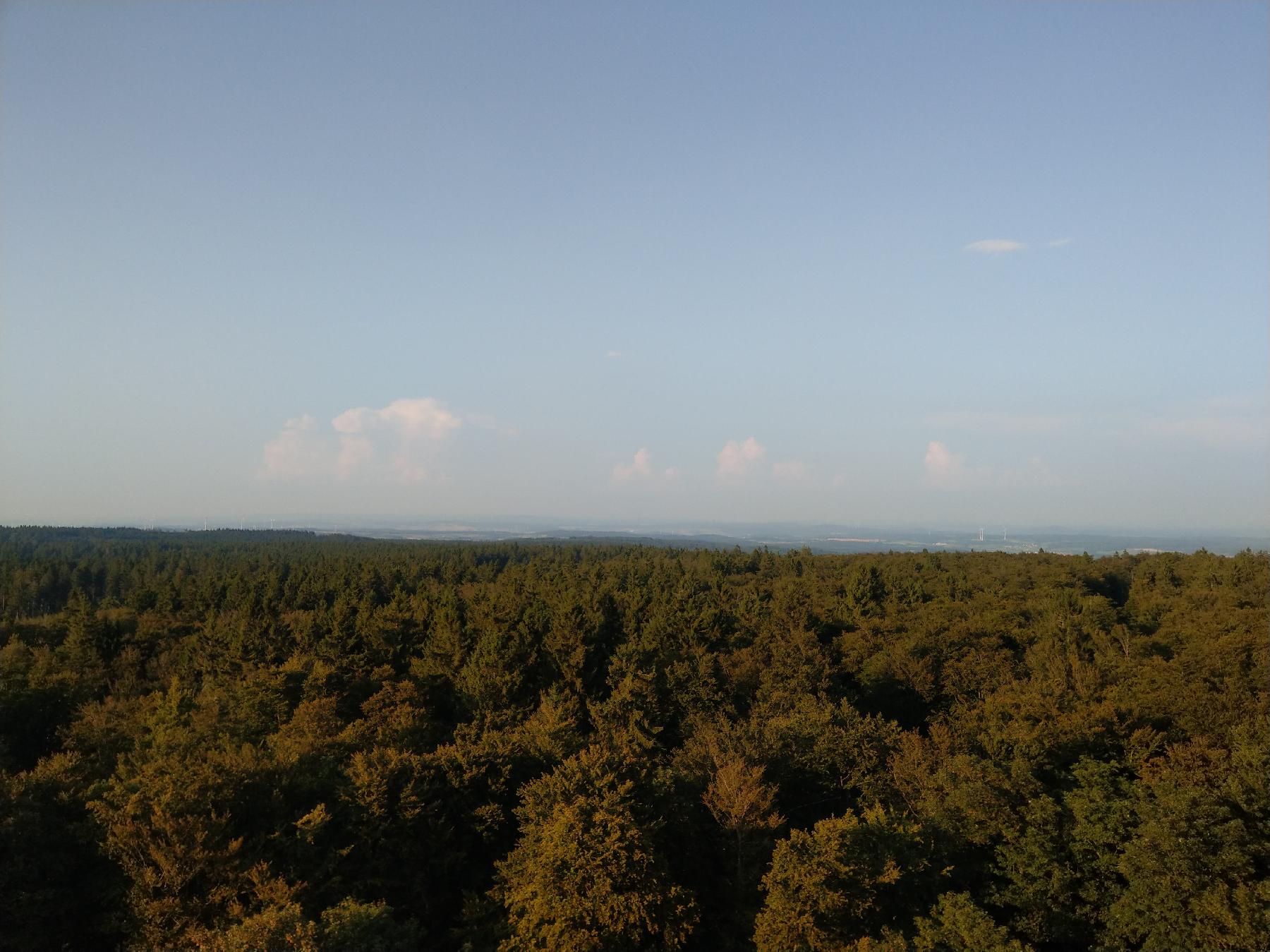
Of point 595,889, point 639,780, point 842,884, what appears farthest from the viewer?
point 639,780

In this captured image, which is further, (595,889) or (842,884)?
(842,884)

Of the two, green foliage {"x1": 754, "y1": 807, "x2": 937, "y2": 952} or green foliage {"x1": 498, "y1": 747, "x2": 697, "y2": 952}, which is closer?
green foliage {"x1": 754, "y1": 807, "x2": 937, "y2": 952}

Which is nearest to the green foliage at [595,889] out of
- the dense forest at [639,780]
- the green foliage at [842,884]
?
the dense forest at [639,780]

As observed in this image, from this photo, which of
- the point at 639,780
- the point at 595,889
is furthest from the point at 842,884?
the point at 639,780

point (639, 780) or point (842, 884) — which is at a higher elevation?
point (639, 780)

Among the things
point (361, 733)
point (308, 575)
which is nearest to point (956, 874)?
point (361, 733)

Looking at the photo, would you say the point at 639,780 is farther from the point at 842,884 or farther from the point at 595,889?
the point at 842,884

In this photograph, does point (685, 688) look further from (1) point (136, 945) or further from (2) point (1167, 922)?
(1) point (136, 945)

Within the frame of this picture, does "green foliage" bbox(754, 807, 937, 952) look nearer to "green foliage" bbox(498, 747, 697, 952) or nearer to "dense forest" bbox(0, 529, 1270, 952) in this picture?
"dense forest" bbox(0, 529, 1270, 952)

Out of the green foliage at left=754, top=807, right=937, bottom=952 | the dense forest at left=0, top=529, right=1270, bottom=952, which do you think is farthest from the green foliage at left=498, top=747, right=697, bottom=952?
the green foliage at left=754, top=807, right=937, bottom=952
